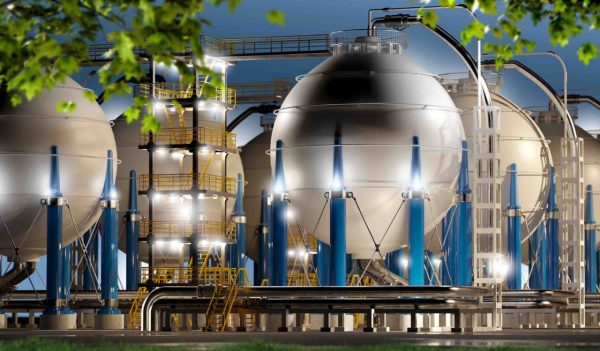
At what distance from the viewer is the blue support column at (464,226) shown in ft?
125

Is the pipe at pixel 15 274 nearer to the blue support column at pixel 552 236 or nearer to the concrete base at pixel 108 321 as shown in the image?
the concrete base at pixel 108 321

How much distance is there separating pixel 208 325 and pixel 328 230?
4818mm

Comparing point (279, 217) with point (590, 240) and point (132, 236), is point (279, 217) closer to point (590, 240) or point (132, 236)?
point (132, 236)

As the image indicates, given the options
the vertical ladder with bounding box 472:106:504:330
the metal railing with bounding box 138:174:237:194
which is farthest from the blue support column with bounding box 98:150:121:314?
the vertical ladder with bounding box 472:106:504:330

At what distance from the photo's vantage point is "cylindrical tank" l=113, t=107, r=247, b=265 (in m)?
46.0

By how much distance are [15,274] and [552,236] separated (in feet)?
61.3

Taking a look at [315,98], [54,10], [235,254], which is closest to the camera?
[54,10]

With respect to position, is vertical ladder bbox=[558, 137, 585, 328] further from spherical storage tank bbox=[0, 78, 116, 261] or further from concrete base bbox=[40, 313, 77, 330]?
concrete base bbox=[40, 313, 77, 330]

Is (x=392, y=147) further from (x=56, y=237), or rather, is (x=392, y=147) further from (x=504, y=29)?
(x=504, y=29)

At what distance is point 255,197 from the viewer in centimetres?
5450

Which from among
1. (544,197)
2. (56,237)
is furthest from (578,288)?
(56,237)

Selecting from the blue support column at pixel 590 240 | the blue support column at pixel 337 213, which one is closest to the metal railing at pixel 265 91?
the blue support column at pixel 590 240

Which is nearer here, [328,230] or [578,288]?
[328,230]

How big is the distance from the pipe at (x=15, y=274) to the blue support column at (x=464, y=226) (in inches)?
529
